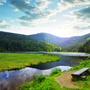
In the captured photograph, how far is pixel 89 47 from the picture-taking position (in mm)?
140500

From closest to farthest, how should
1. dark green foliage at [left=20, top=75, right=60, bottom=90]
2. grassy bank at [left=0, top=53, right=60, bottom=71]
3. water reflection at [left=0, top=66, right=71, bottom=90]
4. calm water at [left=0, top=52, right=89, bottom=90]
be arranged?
dark green foliage at [left=20, top=75, right=60, bottom=90] < water reflection at [left=0, top=66, right=71, bottom=90] < calm water at [left=0, top=52, right=89, bottom=90] < grassy bank at [left=0, top=53, right=60, bottom=71]

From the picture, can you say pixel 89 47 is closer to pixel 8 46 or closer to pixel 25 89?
pixel 25 89

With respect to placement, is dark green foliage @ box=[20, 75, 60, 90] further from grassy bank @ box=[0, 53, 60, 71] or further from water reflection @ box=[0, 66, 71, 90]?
grassy bank @ box=[0, 53, 60, 71]

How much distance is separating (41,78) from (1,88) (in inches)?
274

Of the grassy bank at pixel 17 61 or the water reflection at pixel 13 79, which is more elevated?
the water reflection at pixel 13 79

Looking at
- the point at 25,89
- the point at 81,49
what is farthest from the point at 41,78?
the point at 81,49

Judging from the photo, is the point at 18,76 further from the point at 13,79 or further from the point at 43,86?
the point at 43,86

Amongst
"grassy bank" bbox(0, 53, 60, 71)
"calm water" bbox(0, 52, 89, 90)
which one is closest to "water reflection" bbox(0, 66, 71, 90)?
"calm water" bbox(0, 52, 89, 90)

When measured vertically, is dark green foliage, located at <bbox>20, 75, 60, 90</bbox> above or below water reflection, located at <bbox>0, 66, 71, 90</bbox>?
above

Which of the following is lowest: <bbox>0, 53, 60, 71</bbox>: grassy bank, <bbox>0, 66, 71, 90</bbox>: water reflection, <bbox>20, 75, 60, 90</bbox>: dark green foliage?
<bbox>0, 53, 60, 71</bbox>: grassy bank

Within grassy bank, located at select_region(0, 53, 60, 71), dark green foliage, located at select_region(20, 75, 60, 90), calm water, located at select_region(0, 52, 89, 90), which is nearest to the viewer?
dark green foliage, located at select_region(20, 75, 60, 90)

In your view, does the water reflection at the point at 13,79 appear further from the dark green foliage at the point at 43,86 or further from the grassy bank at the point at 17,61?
the grassy bank at the point at 17,61

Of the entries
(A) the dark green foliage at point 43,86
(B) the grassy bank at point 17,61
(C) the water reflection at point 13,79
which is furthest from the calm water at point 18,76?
(B) the grassy bank at point 17,61

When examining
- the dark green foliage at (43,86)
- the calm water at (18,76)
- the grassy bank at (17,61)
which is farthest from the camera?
the grassy bank at (17,61)
